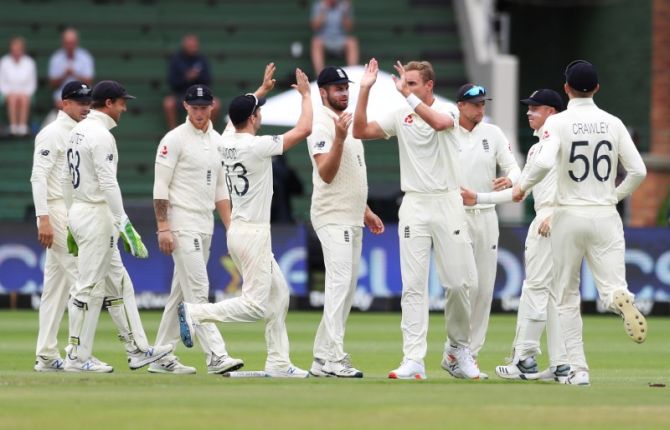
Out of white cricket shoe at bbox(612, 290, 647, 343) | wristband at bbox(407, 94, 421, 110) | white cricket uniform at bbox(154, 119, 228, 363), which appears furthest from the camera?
white cricket uniform at bbox(154, 119, 228, 363)

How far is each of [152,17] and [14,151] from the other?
4.42 metres

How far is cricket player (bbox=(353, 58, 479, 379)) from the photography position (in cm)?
1178

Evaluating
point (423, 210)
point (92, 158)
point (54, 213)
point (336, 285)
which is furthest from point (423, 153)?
point (54, 213)

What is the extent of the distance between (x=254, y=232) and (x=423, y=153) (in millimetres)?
1409

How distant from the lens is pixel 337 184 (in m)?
12.2

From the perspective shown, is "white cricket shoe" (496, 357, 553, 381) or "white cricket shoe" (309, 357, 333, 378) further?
"white cricket shoe" (496, 357, 553, 381)

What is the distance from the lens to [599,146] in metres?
11.2

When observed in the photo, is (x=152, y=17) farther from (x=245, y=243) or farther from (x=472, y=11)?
(x=245, y=243)

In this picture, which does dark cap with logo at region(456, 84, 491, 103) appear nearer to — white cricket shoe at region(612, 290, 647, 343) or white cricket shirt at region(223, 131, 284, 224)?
white cricket shirt at region(223, 131, 284, 224)

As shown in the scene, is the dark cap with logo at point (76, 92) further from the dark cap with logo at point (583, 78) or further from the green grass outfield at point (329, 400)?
the dark cap with logo at point (583, 78)

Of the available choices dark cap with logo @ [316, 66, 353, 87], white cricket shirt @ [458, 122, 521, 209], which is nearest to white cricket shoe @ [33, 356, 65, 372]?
dark cap with logo @ [316, 66, 353, 87]

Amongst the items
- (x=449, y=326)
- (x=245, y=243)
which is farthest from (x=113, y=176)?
(x=449, y=326)

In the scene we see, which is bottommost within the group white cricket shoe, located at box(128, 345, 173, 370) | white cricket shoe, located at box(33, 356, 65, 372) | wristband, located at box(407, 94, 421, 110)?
white cricket shoe, located at box(33, 356, 65, 372)

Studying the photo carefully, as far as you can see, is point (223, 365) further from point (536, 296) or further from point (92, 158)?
point (536, 296)
